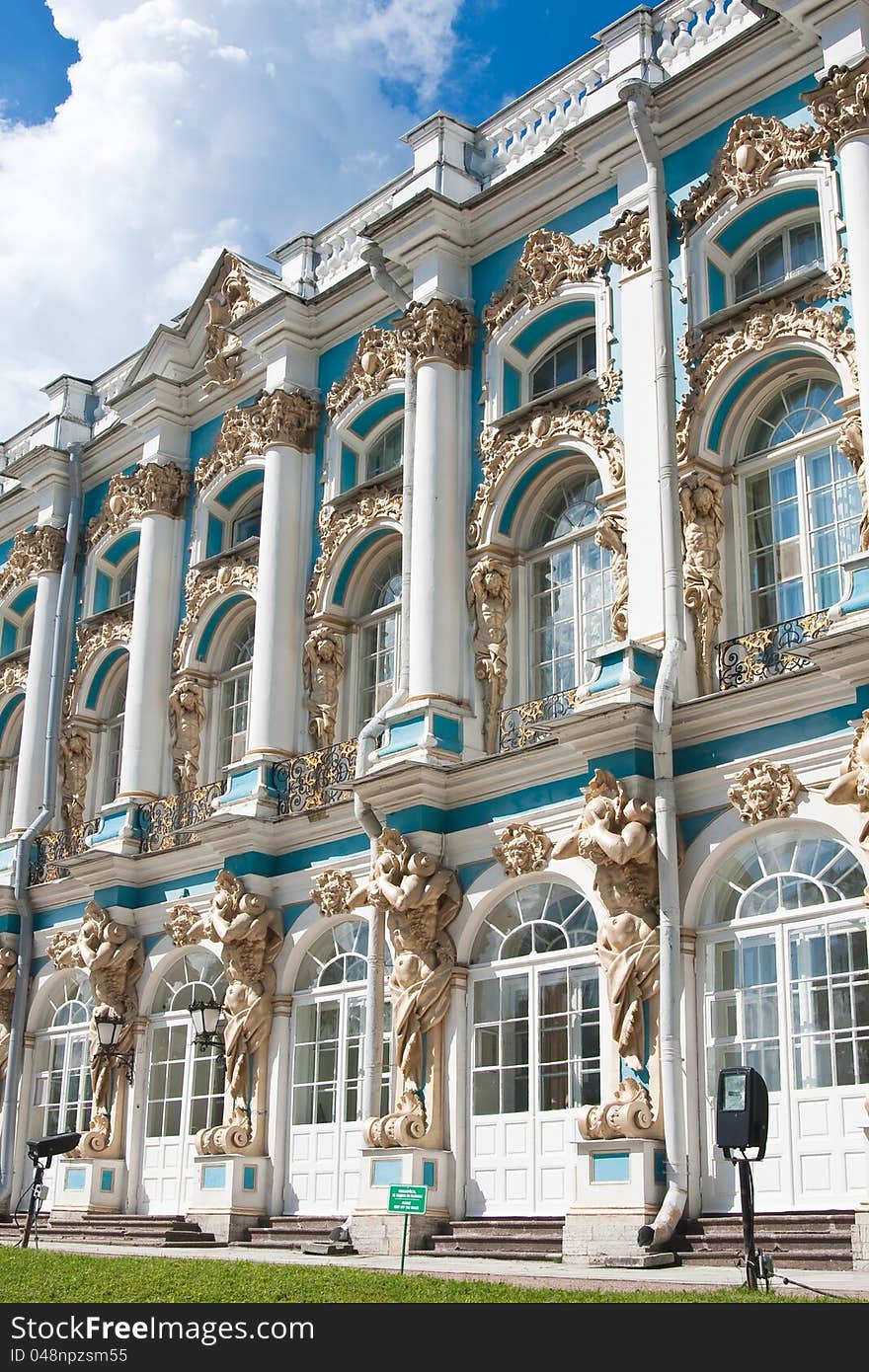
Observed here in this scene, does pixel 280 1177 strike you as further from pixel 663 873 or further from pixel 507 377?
pixel 507 377

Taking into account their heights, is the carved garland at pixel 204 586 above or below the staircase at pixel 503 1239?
above

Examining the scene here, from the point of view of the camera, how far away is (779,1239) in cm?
1245

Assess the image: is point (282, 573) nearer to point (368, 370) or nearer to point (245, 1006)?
point (368, 370)

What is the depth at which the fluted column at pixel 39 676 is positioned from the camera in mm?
23469

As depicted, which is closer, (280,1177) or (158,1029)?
(280,1177)

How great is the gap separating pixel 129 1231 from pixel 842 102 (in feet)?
43.4

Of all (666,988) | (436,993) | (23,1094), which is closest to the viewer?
(666,988)

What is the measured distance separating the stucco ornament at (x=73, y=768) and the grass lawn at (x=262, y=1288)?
1088 cm

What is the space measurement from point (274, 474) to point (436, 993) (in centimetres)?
714

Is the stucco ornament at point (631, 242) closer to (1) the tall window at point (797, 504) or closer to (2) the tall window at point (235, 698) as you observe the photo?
(1) the tall window at point (797, 504)

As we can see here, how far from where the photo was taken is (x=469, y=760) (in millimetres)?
16703

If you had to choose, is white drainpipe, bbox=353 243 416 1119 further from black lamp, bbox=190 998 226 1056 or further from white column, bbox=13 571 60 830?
white column, bbox=13 571 60 830

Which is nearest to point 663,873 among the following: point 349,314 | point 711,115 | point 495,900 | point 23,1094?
point 495,900

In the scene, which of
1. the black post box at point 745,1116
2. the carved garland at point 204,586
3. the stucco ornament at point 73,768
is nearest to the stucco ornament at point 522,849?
the black post box at point 745,1116
